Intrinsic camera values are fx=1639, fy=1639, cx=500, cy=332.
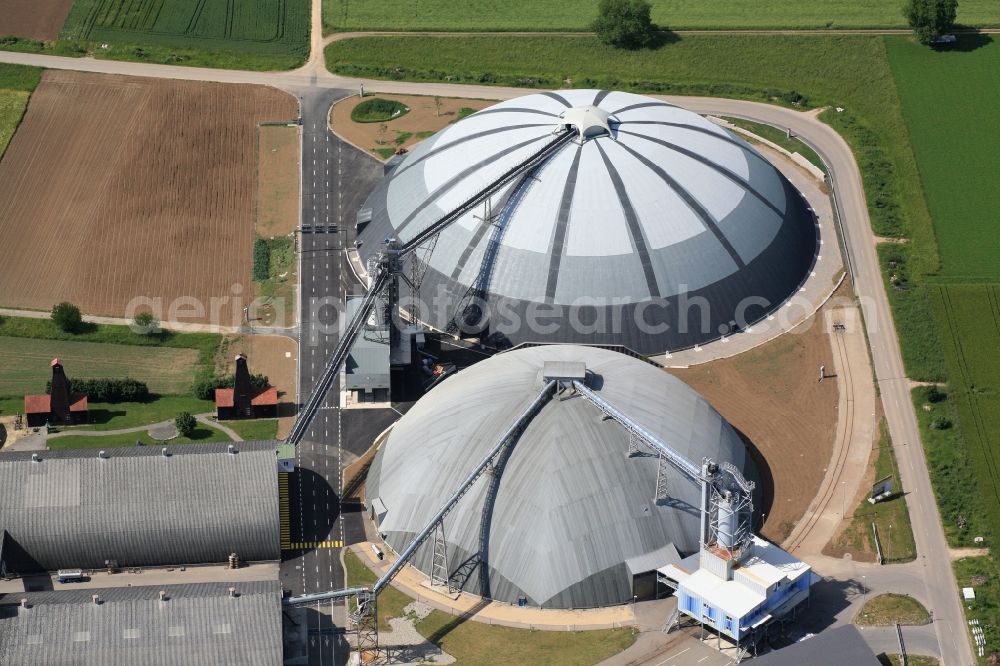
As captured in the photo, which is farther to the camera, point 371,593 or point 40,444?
point 40,444

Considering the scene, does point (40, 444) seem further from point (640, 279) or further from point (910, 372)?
point (910, 372)

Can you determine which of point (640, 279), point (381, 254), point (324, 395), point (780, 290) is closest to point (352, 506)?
point (324, 395)

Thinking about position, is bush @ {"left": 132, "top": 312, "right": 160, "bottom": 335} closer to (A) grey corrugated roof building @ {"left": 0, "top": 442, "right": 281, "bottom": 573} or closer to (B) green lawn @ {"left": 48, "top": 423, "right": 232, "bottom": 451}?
(B) green lawn @ {"left": 48, "top": 423, "right": 232, "bottom": 451}

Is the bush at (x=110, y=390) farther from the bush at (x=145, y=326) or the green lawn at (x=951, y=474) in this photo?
the green lawn at (x=951, y=474)

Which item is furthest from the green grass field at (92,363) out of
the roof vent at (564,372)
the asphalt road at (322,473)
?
the roof vent at (564,372)

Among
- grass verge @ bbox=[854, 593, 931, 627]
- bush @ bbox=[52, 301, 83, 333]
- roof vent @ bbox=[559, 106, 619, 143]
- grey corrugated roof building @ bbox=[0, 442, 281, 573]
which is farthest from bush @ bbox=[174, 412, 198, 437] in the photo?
grass verge @ bbox=[854, 593, 931, 627]
